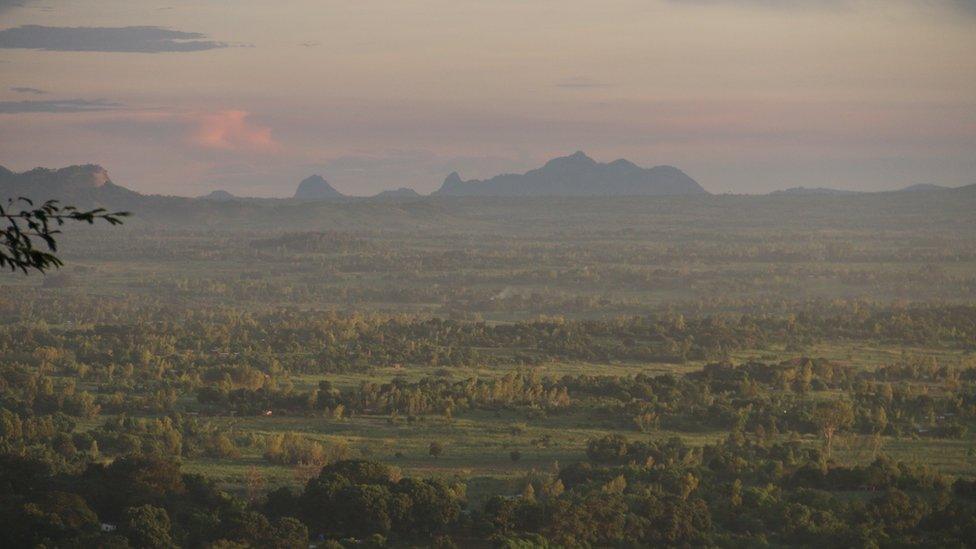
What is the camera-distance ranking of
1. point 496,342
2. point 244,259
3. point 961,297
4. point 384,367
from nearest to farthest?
point 384,367
point 496,342
point 961,297
point 244,259


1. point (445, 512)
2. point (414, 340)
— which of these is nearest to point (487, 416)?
point (445, 512)

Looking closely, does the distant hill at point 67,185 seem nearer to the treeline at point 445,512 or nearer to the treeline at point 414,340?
the treeline at point 414,340

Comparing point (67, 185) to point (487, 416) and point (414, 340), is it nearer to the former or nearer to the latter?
point (414, 340)

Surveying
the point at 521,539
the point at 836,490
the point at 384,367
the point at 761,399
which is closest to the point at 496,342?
the point at 384,367

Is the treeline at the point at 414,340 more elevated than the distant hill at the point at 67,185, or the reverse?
the distant hill at the point at 67,185

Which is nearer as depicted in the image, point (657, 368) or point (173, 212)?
point (657, 368)

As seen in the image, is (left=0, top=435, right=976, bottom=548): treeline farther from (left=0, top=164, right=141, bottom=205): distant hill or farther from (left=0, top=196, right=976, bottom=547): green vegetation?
(left=0, top=164, right=141, bottom=205): distant hill

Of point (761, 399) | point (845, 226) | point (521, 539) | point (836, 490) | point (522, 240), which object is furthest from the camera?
point (845, 226)

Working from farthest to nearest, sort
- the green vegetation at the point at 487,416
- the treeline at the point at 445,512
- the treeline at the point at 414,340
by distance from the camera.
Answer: the treeline at the point at 414,340 < the green vegetation at the point at 487,416 < the treeline at the point at 445,512

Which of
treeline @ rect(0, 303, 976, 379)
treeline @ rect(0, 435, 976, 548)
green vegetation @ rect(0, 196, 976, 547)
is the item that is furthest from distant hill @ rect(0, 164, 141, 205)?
treeline @ rect(0, 435, 976, 548)

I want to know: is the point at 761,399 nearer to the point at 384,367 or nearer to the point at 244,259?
the point at 384,367

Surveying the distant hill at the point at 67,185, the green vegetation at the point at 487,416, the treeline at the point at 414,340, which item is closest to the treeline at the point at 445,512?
the green vegetation at the point at 487,416
